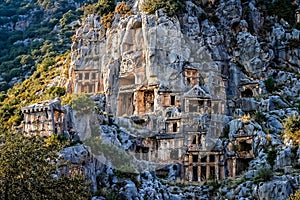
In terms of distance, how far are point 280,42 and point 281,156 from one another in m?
A: 27.6

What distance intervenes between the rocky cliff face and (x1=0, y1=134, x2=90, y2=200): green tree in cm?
2871

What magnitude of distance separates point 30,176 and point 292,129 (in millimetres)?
35633

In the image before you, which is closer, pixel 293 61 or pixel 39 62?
pixel 293 61

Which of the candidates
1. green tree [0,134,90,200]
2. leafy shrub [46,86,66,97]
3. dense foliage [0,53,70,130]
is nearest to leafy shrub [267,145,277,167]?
dense foliage [0,53,70,130]

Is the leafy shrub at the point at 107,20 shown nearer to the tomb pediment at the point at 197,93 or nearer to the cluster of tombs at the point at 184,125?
the cluster of tombs at the point at 184,125

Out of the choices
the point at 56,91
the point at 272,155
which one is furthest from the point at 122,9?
the point at 272,155

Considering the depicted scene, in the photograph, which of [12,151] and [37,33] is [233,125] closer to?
[12,151]

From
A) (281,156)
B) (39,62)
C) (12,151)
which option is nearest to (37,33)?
(39,62)

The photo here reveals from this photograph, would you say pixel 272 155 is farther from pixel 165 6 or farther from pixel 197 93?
pixel 165 6

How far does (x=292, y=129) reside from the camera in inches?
2468

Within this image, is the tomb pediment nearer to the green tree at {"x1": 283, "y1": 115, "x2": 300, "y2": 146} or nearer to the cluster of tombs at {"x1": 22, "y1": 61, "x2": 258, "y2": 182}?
the cluster of tombs at {"x1": 22, "y1": 61, "x2": 258, "y2": 182}

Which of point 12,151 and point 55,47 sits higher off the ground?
point 55,47

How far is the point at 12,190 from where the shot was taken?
3234 cm

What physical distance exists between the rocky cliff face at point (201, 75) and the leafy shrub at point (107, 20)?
1.87ft
